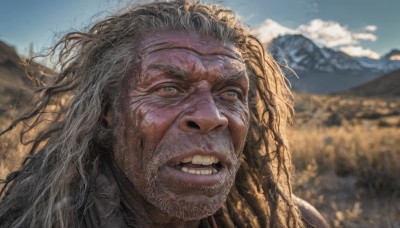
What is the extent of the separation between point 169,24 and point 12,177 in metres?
1.37

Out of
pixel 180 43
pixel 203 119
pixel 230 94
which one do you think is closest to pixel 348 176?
pixel 230 94

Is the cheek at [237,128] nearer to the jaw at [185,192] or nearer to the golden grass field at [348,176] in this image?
the jaw at [185,192]

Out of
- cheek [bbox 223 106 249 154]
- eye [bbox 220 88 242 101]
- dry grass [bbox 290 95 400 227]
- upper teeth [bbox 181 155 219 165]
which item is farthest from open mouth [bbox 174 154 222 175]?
dry grass [bbox 290 95 400 227]

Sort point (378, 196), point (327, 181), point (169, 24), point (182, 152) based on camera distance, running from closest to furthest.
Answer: point (182, 152)
point (169, 24)
point (378, 196)
point (327, 181)

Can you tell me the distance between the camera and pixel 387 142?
384 inches

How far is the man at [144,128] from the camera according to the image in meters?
2.52

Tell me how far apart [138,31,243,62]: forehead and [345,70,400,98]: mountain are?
59073 mm

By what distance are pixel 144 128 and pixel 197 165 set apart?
0.37m

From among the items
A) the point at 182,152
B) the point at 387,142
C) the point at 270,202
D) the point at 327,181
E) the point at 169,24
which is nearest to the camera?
the point at 182,152

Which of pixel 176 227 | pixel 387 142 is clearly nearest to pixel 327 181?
pixel 387 142

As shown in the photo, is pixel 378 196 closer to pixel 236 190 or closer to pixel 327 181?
pixel 327 181

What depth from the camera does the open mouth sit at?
8.16ft

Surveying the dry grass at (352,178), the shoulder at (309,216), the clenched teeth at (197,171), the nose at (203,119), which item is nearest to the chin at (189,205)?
the clenched teeth at (197,171)

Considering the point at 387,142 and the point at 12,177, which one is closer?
Result: the point at 12,177
